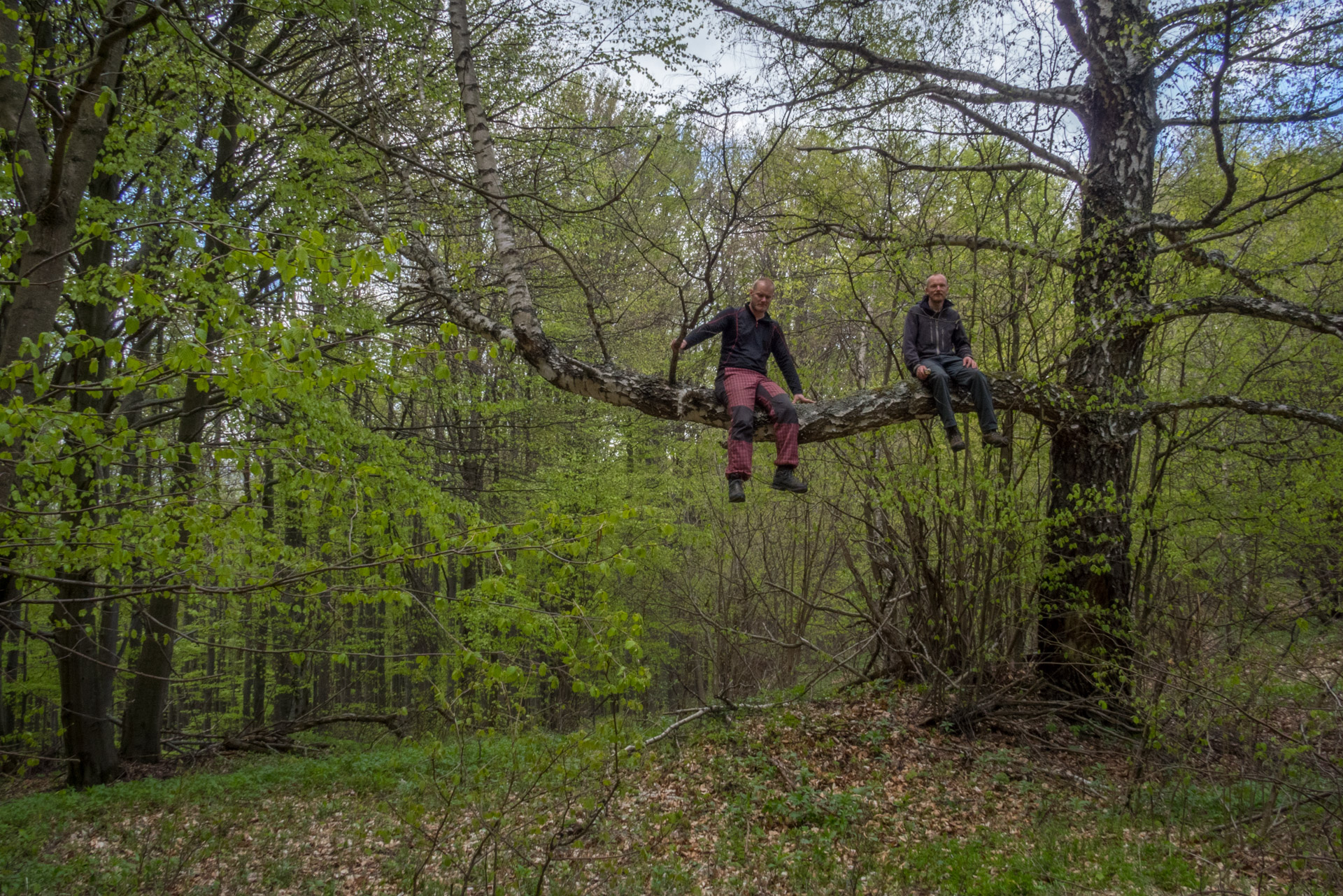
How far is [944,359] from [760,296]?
5.00ft

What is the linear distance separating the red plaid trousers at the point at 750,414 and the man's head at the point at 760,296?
559mm

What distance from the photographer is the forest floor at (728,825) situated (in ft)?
13.1

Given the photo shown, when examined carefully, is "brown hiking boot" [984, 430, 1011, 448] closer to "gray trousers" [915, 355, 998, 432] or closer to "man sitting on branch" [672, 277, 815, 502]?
"gray trousers" [915, 355, 998, 432]

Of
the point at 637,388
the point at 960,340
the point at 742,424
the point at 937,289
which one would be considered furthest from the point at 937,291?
the point at 637,388

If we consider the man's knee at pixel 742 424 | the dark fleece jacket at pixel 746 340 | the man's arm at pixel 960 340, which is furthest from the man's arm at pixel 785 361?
the man's arm at pixel 960 340

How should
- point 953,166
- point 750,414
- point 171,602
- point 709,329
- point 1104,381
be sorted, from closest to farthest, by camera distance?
point 750,414 < point 709,329 < point 1104,381 < point 953,166 < point 171,602

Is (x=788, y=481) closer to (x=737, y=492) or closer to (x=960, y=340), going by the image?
(x=737, y=492)

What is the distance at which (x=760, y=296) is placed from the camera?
5730 millimetres

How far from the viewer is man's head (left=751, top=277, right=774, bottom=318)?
5680 mm

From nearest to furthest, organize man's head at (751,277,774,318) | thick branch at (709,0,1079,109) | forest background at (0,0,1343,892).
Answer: forest background at (0,0,1343,892) → man's head at (751,277,774,318) → thick branch at (709,0,1079,109)

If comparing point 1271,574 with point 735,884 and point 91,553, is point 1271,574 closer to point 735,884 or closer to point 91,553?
point 735,884

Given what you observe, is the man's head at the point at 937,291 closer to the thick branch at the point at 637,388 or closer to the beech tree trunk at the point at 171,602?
the thick branch at the point at 637,388

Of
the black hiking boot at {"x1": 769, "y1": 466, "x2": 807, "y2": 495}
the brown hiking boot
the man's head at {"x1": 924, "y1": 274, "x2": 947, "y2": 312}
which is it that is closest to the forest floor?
the black hiking boot at {"x1": 769, "y1": 466, "x2": 807, "y2": 495}

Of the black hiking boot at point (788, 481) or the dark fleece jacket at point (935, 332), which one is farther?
the dark fleece jacket at point (935, 332)
